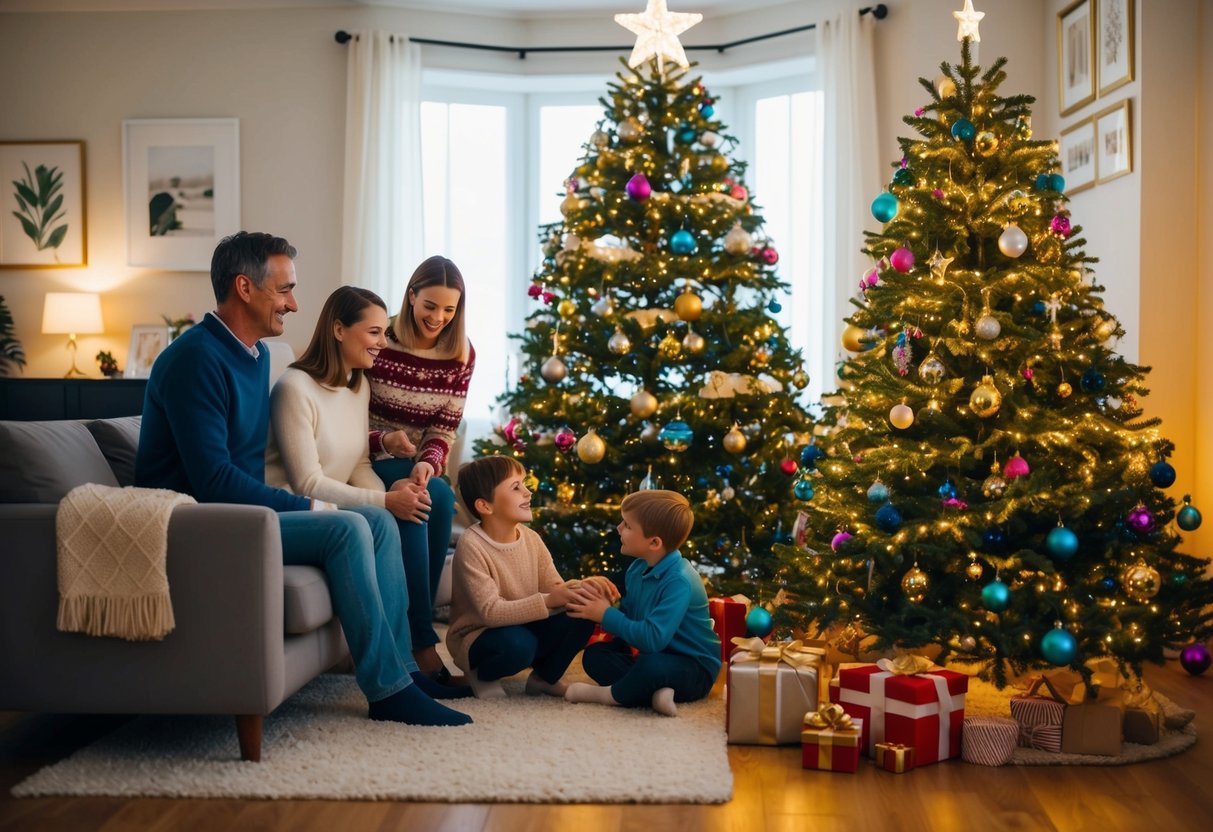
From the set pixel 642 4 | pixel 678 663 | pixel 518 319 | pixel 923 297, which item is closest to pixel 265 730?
pixel 678 663

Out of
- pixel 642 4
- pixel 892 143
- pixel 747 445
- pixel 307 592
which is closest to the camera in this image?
pixel 307 592

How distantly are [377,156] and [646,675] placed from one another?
13.2 feet

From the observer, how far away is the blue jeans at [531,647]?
3.11 m

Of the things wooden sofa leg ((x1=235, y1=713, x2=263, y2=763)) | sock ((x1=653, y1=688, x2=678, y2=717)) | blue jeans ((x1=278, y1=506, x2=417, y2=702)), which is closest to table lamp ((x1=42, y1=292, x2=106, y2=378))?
blue jeans ((x1=278, y1=506, x2=417, y2=702))

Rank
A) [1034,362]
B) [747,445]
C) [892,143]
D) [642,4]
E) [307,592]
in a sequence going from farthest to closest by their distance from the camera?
[642,4] → [892,143] → [747,445] → [1034,362] → [307,592]

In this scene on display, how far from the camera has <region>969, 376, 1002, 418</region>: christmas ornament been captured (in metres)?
2.92

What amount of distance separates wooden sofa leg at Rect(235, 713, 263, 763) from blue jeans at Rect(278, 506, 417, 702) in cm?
30

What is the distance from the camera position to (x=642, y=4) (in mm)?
6398

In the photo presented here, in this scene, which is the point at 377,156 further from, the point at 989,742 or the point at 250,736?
the point at 989,742

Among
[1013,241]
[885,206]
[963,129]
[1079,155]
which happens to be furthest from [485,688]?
[1079,155]

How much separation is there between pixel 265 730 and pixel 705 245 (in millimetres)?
2397

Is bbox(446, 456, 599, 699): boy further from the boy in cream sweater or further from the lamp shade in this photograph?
the lamp shade

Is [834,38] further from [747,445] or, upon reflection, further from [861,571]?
[861,571]

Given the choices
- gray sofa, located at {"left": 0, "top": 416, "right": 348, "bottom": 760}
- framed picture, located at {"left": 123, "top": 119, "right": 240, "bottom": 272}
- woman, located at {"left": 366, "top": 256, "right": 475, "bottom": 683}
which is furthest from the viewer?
framed picture, located at {"left": 123, "top": 119, "right": 240, "bottom": 272}
